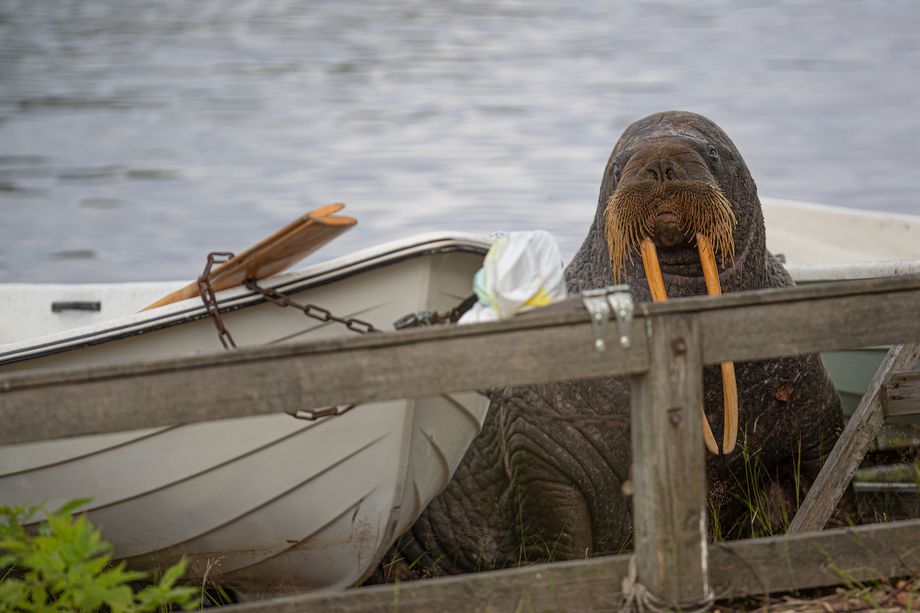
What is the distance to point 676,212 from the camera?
148 inches

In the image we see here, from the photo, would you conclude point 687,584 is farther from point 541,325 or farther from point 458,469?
point 458,469

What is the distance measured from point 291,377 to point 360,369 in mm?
152

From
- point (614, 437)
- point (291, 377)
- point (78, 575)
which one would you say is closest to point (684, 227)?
point (614, 437)

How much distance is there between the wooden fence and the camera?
2.74m

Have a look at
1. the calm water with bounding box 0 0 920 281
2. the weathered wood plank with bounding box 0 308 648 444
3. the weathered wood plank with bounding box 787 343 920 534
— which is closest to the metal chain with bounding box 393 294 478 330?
the weathered wood plank with bounding box 0 308 648 444

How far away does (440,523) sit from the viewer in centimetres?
459

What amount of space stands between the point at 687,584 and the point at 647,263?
1.21 metres

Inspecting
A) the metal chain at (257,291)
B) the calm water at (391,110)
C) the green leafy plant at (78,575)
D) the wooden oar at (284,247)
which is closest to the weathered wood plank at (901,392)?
Result: the metal chain at (257,291)

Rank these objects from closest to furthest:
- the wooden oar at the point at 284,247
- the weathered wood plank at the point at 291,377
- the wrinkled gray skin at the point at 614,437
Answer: the weathered wood plank at the point at 291,377 < the wooden oar at the point at 284,247 < the wrinkled gray skin at the point at 614,437

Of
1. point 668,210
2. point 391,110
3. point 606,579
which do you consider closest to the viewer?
point 606,579

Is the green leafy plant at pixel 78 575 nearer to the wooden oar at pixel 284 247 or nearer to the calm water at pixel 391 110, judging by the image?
the wooden oar at pixel 284 247

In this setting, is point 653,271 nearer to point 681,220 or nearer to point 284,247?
point 681,220

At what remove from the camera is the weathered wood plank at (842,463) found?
4117mm

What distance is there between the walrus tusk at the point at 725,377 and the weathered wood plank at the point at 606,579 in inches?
30.8
